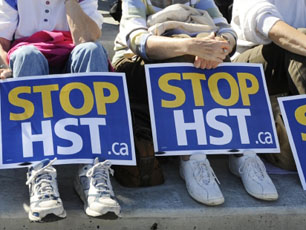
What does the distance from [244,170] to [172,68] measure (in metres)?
0.57

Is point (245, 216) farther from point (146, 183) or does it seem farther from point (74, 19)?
point (74, 19)

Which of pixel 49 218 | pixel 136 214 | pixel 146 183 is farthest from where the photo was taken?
pixel 146 183

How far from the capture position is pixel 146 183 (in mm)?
2375

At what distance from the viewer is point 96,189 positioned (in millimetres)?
2080

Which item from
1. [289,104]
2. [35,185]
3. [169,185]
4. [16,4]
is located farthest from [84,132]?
[289,104]

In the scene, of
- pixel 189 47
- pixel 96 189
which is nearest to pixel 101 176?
pixel 96 189

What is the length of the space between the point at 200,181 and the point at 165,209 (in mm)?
213

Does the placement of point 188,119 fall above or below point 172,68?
below

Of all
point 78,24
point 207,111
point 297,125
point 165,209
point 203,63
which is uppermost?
point 78,24

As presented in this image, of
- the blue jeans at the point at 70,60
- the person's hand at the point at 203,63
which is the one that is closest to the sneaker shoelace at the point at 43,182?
the blue jeans at the point at 70,60

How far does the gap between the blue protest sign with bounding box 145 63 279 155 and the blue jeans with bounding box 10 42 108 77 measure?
0.25 metres

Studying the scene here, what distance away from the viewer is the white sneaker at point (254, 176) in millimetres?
2305

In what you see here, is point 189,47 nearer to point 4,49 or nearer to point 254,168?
point 254,168

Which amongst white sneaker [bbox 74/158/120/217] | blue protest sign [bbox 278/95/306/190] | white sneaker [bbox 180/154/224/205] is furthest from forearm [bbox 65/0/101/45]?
blue protest sign [bbox 278/95/306/190]
